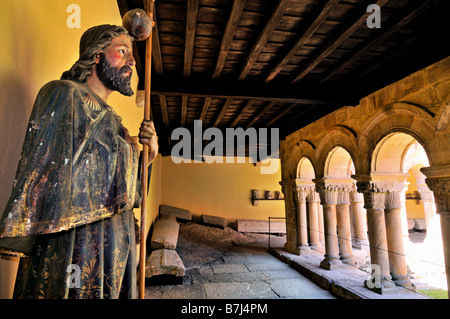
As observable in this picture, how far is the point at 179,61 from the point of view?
3.47 metres

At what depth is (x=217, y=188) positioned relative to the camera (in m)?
10.5

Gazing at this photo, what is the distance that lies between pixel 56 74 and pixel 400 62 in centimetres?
390

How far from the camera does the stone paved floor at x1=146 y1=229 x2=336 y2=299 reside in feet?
13.0

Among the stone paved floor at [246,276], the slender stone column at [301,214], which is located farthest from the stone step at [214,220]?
the slender stone column at [301,214]

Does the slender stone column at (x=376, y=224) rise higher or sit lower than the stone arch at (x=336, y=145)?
lower

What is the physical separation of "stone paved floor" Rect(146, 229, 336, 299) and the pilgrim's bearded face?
3.61m

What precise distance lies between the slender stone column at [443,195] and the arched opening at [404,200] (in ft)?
0.95

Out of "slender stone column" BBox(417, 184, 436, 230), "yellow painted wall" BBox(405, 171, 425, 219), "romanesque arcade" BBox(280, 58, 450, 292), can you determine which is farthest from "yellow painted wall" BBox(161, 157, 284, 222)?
"yellow painted wall" BBox(405, 171, 425, 219)

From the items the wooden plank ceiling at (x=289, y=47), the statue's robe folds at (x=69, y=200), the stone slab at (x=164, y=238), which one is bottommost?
the stone slab at (x=164, y=238)

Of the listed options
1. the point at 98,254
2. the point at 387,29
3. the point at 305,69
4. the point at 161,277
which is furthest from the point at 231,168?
the point at 98,254

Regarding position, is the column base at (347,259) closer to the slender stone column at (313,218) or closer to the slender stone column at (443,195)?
the slender stone column at (313,218)

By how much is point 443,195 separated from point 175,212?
25.5ft

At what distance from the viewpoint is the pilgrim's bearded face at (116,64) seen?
41.1 inches
